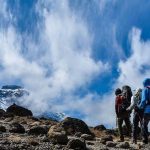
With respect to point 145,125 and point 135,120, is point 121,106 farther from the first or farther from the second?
point 145,125

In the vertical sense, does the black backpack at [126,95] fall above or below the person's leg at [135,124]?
above

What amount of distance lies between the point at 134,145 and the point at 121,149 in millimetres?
1959

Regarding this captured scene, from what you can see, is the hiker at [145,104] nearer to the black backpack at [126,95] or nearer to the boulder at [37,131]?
the black backpack at [126,95]

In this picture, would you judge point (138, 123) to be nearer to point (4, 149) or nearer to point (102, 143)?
point (102, 143)

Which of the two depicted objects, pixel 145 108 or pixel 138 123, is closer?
Result: pixel 145 108

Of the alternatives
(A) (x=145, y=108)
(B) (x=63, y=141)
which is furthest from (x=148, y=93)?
(B) (x=63, y=141)

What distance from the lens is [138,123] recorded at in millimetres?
22531

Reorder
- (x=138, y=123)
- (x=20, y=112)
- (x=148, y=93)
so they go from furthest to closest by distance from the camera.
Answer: (x=20, y=112) → (x=138, y=123) → (x=148, y=93)

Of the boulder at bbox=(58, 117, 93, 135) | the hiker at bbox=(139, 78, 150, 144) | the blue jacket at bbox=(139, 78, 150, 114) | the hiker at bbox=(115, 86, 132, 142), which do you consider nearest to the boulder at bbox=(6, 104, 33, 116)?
the boulder at bbox=(58, 117, 93, 135)

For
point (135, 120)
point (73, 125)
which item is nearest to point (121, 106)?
point (135, 120)

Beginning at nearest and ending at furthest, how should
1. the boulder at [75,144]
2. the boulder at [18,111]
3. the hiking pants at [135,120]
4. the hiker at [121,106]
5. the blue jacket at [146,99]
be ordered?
1. the boulder at [75,144]
2. the blue jacket at [146,99]
3. the hiking pants at [135,120]
4. the hiker at [121,106]
5. the boulder at [18,111]

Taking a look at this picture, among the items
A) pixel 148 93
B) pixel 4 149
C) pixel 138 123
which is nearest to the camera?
pixel 4 149

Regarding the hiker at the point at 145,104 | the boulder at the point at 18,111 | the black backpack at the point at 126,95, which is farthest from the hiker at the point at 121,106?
the boulder at the point at 18,111

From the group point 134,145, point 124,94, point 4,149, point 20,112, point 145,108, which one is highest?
point 20,112
